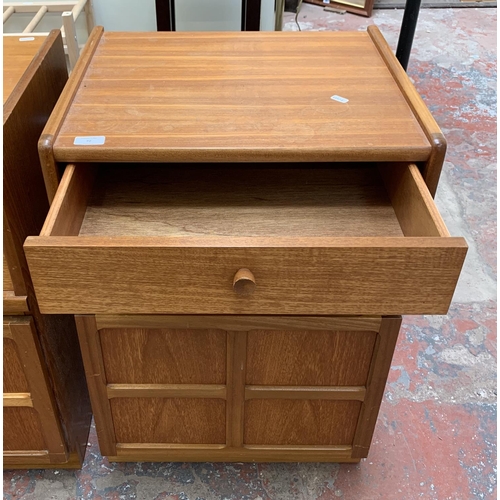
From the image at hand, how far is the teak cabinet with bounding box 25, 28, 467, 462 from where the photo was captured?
0.56m

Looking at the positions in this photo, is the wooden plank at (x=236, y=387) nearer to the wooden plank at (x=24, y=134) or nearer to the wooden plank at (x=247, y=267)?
the wooden plank at (x=247, y=267)

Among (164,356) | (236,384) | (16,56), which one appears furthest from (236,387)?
(16,56)

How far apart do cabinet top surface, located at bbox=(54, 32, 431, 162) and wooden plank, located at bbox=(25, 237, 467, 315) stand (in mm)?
137

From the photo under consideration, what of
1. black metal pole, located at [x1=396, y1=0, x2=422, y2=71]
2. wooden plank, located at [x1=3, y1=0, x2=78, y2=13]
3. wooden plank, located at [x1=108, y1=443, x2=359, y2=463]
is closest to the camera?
wooden plank, located at [x1=108, y1=443, x2=359, y2=463]

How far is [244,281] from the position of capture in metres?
0.56

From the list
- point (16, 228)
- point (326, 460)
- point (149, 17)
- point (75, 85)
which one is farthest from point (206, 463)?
point (149, 17)

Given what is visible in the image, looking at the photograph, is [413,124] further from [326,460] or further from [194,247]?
[326,460]

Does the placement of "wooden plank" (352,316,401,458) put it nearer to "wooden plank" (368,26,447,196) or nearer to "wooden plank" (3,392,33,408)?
"wooden plank" (368,26,447,196)

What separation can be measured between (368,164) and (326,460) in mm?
471

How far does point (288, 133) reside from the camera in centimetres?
66

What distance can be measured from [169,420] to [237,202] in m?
0.34

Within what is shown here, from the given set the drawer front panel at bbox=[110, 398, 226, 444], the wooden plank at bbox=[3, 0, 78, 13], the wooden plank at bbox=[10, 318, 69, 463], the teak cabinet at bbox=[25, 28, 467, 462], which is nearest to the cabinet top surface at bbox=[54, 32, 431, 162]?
the teak cabinet at bbox=[25, 28, 467, 462]

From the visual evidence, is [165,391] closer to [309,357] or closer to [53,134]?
[309,357]

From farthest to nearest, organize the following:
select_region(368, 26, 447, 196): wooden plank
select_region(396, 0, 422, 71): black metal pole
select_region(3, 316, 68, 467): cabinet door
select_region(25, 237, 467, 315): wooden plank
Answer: select_region(396, 0, 422, 71): black metal pole
select_region(3, 316, 68, 467): cabinet door
select_region(368, 26, 447, 196): wooden plank
select_region(25, 237, 467, 315): wooden plank
